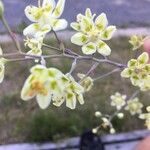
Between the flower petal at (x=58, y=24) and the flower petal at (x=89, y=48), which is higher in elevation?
the flower petal at (x=58, y=24)

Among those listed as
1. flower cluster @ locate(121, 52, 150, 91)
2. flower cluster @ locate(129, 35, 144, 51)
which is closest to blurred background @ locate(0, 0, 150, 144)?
flower cluster @ locate(129, 35, 144, 51)

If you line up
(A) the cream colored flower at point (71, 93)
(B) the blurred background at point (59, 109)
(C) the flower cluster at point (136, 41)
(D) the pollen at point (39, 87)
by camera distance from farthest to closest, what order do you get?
(B) the blurred background at point (59, 109), (C) the flower cluster at point (136, 41), (A) the cream colored flower at point (71, 93), (D) the pollen at point (39, 87)

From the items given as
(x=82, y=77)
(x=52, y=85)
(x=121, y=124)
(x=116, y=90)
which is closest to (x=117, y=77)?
(x=116, y=90)

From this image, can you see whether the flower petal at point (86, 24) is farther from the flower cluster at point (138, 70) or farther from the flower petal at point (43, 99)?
the flower petal at point (43, 99)

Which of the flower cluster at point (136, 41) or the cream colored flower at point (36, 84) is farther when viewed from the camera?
the flower cluster at point (136, 41)

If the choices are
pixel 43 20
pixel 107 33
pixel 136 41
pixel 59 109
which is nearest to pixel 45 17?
pixel 43 20

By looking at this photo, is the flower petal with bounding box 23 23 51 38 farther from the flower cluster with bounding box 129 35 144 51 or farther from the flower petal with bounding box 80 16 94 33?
the flower cluster with bounding box 129 35 144 51

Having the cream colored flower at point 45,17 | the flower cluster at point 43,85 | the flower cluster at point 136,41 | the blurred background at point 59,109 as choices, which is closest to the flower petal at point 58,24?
the cream colored flower at point 45,17
